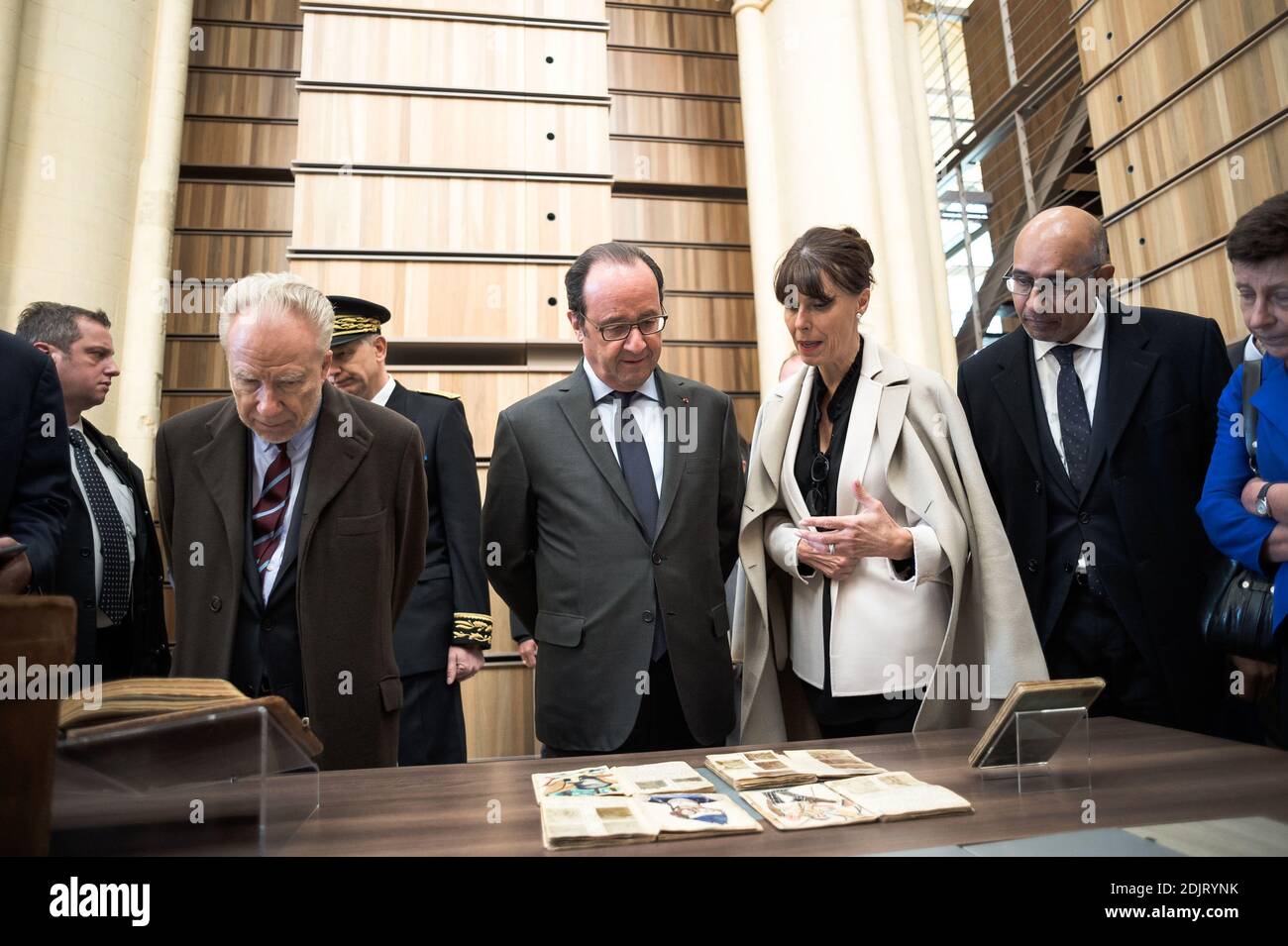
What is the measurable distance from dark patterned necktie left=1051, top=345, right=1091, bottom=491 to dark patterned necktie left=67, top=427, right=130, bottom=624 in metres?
2.56

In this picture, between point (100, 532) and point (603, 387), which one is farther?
point (100, 532)

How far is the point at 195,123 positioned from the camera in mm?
5227

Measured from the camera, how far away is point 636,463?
200 centimetres

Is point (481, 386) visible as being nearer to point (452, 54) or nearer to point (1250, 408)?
point (452, 54)

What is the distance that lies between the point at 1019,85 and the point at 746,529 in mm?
6941

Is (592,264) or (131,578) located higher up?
(592,264)

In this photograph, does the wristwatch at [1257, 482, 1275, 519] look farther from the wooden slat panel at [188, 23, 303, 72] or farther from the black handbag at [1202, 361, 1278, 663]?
the wooden slat panel at [188, 23, 303, 72]

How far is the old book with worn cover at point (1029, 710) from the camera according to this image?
43.7 inches

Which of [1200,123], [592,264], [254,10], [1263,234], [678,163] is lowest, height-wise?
[1263,234]

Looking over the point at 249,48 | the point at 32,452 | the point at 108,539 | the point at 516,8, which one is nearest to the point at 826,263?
the point at 32,452

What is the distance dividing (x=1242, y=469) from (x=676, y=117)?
15.6 feet

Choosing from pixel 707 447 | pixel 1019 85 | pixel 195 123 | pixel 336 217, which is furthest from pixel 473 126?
pixel 1019 85

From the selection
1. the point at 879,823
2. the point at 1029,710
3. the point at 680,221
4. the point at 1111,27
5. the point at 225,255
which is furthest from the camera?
the point at 680,221
